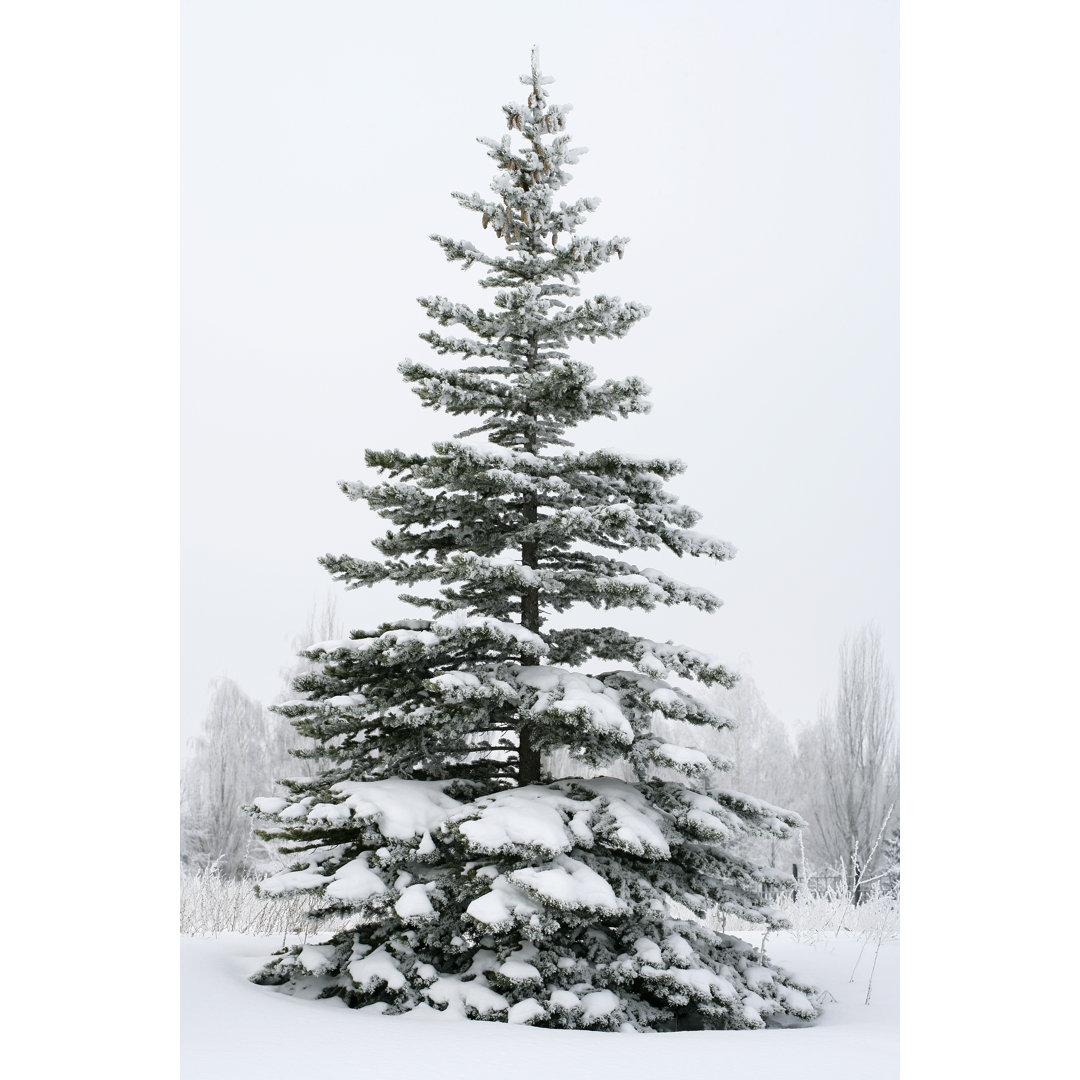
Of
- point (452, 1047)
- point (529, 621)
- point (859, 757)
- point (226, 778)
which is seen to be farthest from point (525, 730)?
point (226, 778)

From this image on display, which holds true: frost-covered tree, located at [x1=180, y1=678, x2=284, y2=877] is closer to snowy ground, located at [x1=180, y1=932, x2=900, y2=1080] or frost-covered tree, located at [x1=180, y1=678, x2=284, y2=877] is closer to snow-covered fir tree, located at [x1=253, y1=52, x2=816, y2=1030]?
snow-covered fir tree, located at [x1=253, y1=52, x2=816, y2=1030]

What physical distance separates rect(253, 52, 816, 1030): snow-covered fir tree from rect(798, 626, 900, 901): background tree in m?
9.87

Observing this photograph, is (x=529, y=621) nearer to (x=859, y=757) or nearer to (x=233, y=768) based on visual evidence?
(x=859, y=757)

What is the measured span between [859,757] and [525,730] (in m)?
10.6

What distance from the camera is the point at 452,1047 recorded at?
12.7 feet

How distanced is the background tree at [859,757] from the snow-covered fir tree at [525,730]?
32.4 feet

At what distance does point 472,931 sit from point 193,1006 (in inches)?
50.7

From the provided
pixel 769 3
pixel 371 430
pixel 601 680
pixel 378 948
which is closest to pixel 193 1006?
pixel 378 948

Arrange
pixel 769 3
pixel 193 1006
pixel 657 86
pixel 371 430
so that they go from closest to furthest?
pixel 193 1006 < pixel 769 3 < pixel 657 86 < pixel 371 430

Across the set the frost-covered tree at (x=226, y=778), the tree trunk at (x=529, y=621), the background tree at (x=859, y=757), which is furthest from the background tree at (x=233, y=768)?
the tree trunk at (x=529, y=621)

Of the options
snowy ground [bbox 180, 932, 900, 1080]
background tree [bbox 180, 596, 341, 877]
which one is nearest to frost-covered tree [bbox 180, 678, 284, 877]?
background tree [bbox 180, 596, 341, 877]

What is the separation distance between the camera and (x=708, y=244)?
87.5ft
